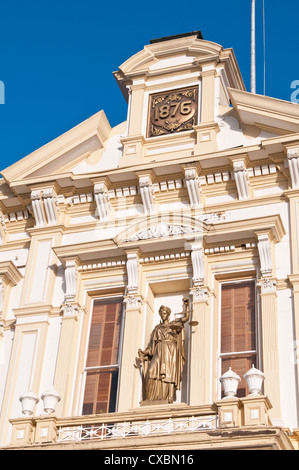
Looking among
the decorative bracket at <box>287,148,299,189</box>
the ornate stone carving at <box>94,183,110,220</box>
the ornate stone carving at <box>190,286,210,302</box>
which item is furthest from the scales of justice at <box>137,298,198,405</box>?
the decorative bracket at <box>287,148,299,189</box>

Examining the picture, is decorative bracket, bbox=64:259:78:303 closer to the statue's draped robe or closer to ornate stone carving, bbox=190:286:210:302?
the statue's draped robe

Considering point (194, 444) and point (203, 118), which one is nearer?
point (194, 444)

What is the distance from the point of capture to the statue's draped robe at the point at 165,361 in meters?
15.1

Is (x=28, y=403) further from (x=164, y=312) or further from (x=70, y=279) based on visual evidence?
(x=70, y=279)

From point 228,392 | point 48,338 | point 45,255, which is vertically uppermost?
point 45,255

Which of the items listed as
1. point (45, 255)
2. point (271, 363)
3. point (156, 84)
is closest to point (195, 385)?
point (271, 363)

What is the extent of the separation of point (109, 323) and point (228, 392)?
430 cm

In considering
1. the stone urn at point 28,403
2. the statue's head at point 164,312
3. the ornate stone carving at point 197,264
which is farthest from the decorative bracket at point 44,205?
the stone urn at point 28,403

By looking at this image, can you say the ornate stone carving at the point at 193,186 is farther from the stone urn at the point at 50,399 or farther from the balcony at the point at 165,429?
the stone urn at the point at 50,399

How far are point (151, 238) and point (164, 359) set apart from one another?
260 cm

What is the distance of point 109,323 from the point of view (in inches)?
663

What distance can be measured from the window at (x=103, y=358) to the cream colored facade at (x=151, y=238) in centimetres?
16
